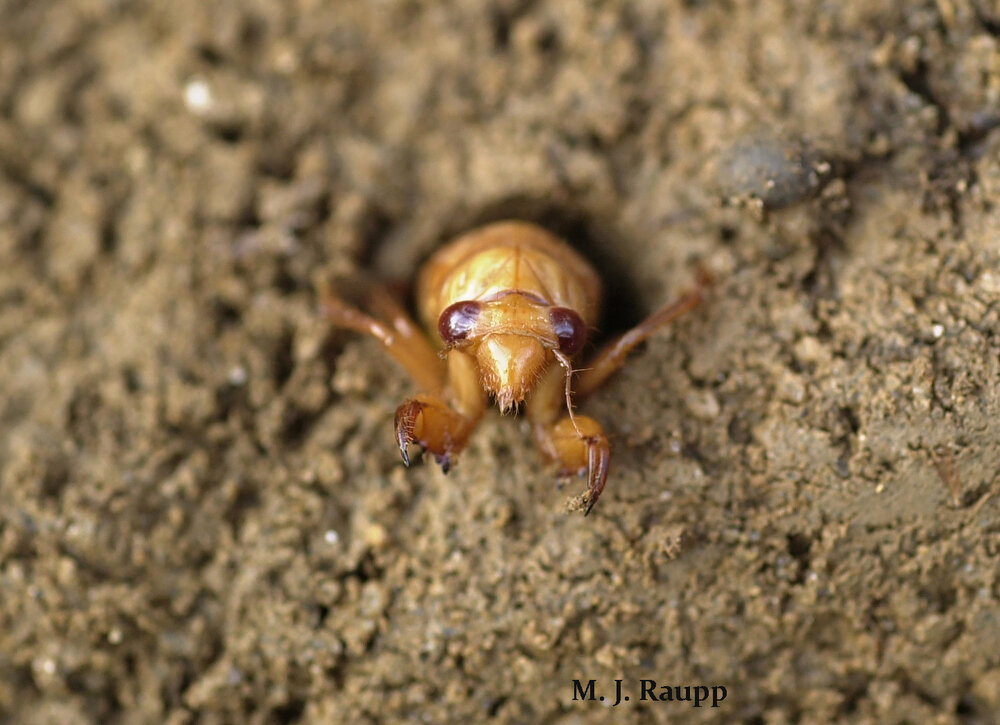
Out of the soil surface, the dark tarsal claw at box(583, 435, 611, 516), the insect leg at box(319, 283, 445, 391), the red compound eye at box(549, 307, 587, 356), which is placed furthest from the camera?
the insect leg at box(319, 283, 445, 391)

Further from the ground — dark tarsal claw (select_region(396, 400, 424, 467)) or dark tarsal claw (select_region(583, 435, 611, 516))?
dark tarsal claw (select_region(396, 400, 424, 467))

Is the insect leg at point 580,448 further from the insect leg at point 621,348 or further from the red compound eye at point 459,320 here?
the red compound eye at point 459,320

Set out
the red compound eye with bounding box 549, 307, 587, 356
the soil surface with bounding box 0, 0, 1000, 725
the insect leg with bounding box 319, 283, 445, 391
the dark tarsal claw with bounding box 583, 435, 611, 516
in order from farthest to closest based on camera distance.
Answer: the insect leg with bounding box 319, 283, 445, 391 → the soil surface with bounding box 0, 0, 1000, 725 → the red compound eye with bounding box 549, 307, 587, 356 → the dark tarsal claw with bounding box 583, 435, 611, 516

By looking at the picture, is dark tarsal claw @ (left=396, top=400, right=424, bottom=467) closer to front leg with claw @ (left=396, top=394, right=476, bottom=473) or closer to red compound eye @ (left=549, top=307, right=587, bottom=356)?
front leg with claw @ (left=396, top=394, right=476, bottom=473)

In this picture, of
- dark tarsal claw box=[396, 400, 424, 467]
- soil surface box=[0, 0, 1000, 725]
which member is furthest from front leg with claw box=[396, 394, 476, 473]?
soil surface box=[0, 0, 1000, 725]

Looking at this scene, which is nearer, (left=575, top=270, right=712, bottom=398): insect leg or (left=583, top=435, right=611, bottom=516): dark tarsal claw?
(left=583, top=435, right=611, bottom=516): dark tarsal claw

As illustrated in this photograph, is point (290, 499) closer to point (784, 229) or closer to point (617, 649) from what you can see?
point (617, 649)

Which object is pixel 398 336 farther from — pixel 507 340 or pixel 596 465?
pixel 596 465

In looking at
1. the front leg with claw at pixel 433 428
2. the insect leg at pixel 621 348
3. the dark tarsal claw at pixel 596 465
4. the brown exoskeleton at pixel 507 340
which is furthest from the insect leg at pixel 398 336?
the dark tarsal claw at pixel 596 465
